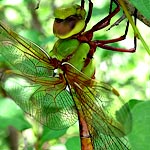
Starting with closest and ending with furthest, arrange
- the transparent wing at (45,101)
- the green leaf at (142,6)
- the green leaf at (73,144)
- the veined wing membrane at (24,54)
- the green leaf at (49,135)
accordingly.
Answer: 1. the green leaf at (142,6)
2. the veined wing membrane at (24,54)
3. the transparent wing at (45,101)
4. the green leaf at (73,144)
5. the green leaf at (49,135)

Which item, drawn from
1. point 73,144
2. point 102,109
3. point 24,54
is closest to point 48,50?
point 73,144

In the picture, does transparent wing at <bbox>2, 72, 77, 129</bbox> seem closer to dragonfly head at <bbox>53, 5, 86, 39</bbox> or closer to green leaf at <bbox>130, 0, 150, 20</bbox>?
dragonfly head at <bbox>53, 5, 86, 39</bbox>

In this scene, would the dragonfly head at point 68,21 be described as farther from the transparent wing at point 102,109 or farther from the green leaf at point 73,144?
the green leaf at point 73,144

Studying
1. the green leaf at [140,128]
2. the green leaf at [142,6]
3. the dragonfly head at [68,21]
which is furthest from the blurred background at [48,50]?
the green leaf at [142,6]

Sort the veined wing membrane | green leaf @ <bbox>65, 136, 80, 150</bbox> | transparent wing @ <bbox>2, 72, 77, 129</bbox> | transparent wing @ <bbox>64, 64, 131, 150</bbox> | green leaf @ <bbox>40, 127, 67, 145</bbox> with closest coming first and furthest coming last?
transparent wing @ <bbox>64, 64, 131, 150</bbox>
the veined wing membrane
transparent wing @ <bbox>2, 72, 77, 129</bbox>
green leaf @ <bbox>65, 136, 80, 150</bbox>
green leaf @ <bbox>40, 127, 67, 145</bbox>

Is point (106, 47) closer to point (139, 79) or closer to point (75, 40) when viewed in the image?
point (75, 40)

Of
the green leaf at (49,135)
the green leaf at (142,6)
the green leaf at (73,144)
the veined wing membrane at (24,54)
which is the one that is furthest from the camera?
the green leaf at (49,135)

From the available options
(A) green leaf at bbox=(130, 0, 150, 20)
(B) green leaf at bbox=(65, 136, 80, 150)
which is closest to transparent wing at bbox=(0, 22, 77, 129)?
(B) green leaf at bbox=(65, 136, 80, 150)
